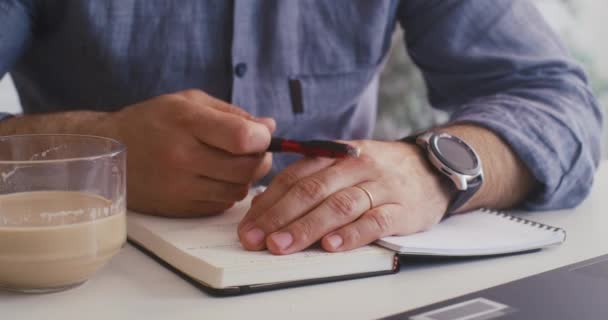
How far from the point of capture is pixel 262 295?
583mm

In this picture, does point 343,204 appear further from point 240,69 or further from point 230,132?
point 240,69

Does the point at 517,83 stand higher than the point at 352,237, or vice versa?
the point at 517,83

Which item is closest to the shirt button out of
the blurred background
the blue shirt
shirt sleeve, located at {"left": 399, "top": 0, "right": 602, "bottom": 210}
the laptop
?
the blue shirt

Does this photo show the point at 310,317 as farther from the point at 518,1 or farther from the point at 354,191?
the point at 518,1

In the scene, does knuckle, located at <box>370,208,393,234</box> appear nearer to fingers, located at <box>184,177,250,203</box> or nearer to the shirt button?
fingers, located at <box>184,177,250,203</box>

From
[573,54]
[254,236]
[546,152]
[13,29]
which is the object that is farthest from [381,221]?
[573,54]

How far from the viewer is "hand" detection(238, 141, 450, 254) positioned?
0.65 m

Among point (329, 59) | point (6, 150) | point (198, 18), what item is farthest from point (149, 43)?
point (6, 150)

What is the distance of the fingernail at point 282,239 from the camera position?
0.63 metres

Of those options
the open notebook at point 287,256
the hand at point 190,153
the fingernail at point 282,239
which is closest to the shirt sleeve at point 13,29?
the hand at point 190,153

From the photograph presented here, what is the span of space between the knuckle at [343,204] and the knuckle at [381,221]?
0.02 meters

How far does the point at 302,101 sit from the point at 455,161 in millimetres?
428

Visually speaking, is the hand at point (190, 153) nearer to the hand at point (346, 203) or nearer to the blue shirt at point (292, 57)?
the hand at point (346, 203)

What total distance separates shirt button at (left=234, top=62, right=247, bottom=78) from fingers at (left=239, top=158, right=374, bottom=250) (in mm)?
416
